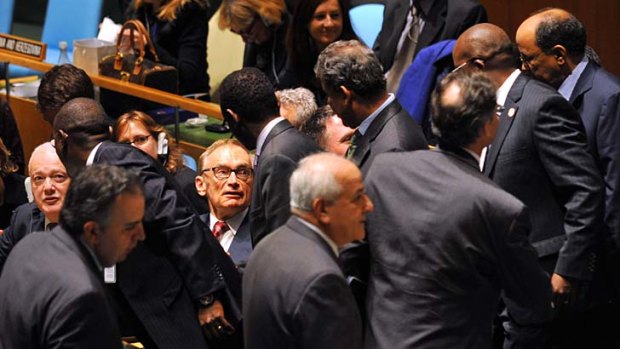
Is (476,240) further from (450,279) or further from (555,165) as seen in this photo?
(555,165)

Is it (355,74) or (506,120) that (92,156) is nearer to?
(355,74)

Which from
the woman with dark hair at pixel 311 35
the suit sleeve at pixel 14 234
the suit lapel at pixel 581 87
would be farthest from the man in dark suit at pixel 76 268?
the woman with dark hair at pixel 311 35

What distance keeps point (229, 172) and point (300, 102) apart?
1.71 feet

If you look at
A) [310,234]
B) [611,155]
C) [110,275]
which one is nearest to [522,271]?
[310,234]

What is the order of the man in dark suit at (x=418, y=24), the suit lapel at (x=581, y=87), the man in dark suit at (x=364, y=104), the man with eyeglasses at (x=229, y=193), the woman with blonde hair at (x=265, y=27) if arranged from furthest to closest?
1. the woman with blonde hair at (x=265, y=27)
2. the man in dark suit at (x=418, y=24)
3. the man with eyeglasses at (x=229, y=193)
4. the suit lapel at (x=581, y=87)
5. the man in dark suit at (x=364, y=104)

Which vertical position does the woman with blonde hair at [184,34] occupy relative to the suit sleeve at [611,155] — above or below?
below

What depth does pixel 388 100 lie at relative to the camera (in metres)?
4.74

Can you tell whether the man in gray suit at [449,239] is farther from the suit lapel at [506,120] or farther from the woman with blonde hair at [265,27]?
the woman with blonde hair at [265,27]

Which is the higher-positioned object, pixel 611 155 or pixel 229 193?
pixel 611 155

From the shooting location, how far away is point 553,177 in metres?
4.70

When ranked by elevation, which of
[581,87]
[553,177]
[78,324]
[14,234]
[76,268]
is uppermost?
[581,87]

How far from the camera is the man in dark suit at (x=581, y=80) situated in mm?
5016

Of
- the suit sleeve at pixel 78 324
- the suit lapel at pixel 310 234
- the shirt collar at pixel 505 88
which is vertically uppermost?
the shirt collar at pixel 505 88

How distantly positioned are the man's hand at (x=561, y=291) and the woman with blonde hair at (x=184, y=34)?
377 cm
